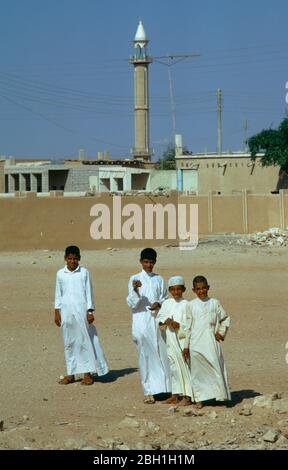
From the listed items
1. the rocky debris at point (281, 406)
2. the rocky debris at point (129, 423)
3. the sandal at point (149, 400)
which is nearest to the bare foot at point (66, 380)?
the sandal at point (149, 400)

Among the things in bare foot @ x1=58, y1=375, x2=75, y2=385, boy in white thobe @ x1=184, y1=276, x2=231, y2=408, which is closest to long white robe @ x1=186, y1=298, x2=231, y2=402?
boy in white thobe @ x1=184, y1=276, x2=231, y2=408

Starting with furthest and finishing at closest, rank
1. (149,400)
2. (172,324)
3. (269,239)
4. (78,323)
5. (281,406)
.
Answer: (269,239)
(78,323)
(149,400)
(172,324)
(281,406)

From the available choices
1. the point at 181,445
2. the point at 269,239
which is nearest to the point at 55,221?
the point at 269,239

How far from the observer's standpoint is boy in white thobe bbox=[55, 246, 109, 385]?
10.9 meters

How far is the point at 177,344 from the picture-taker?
32.9ft

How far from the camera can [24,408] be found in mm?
9898

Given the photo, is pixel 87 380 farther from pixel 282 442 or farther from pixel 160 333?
pixel 282 442

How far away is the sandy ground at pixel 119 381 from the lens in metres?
8.62

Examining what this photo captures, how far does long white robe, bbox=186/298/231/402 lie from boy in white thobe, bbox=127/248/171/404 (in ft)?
1.95

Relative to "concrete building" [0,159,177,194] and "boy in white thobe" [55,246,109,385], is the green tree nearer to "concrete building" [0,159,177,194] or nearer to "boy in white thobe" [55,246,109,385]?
"concrete building" [0,159,177,194]

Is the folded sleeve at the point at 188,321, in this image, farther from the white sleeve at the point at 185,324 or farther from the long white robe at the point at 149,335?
the long white robe at the point at 149,335

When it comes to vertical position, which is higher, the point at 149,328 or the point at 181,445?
the point at 149,328

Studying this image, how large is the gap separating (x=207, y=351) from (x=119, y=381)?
5.72ft
